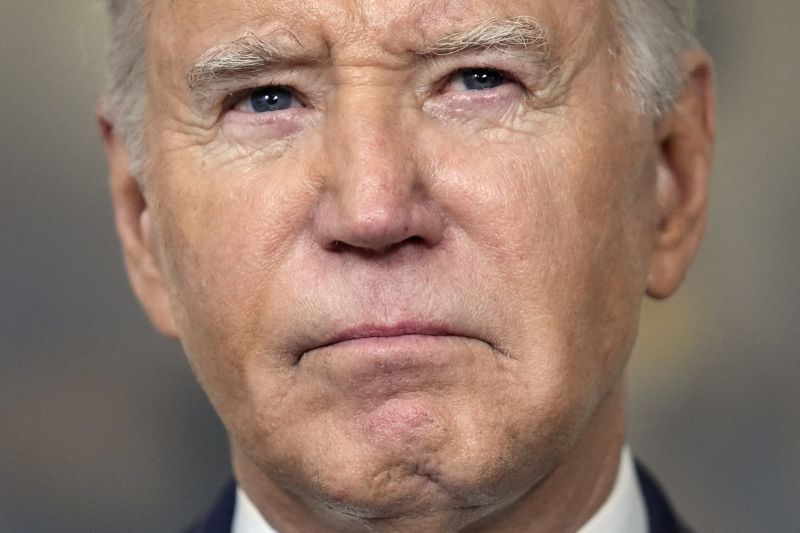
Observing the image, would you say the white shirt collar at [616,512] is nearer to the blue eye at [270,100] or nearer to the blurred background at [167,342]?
the blue eye at [270,100]

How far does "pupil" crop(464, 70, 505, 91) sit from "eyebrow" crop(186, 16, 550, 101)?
0.06 m

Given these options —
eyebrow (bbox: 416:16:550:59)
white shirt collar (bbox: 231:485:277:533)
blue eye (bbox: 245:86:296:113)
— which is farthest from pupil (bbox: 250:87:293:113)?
white shirt collar (bbox: 231:485:277:533)

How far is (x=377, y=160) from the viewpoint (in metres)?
2.51

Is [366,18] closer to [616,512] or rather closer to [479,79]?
[479,79]

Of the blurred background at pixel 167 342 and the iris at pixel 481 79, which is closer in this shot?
the iris at pixel 481 79

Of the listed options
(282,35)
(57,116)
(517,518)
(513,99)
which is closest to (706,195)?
(513,99)

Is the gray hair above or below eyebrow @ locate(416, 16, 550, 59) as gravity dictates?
below

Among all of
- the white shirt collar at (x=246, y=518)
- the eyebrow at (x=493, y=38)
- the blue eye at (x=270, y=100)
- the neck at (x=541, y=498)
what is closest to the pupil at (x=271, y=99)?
the blue eye at (x=270, y=100)

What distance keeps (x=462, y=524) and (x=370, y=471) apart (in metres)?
0.23

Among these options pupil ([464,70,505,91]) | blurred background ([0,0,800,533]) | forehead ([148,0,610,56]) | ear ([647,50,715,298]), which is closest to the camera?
forehead ([148,0,610,56])

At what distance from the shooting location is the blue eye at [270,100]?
2.72 m

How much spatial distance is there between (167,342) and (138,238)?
1.25m

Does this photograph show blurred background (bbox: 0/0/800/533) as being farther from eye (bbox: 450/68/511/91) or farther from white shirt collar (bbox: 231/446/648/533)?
eye (bbox: 450/68/511/91)

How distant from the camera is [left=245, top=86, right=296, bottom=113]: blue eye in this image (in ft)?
8.93
